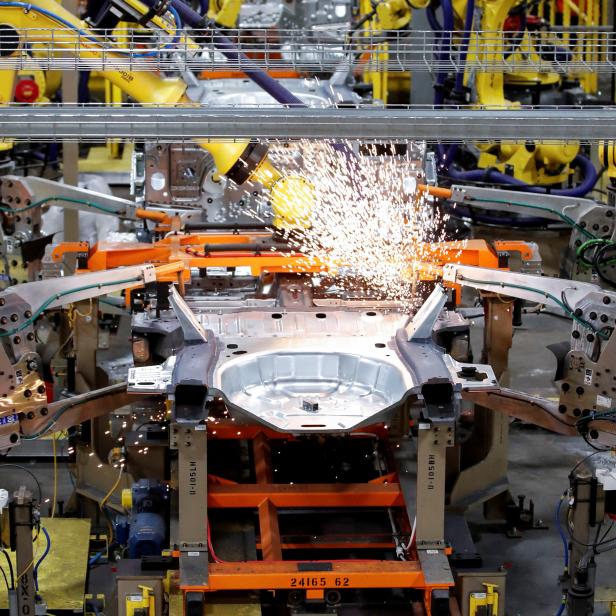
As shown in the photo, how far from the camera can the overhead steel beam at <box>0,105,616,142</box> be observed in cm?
611

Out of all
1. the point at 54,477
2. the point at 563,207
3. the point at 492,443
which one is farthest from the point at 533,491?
the point at 54,477

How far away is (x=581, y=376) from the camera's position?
7.14 metres

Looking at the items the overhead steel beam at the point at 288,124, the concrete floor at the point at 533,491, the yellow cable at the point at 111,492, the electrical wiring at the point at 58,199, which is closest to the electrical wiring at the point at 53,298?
the yellow cable at the point at 111,492

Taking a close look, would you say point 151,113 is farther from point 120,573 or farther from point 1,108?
point 120,573

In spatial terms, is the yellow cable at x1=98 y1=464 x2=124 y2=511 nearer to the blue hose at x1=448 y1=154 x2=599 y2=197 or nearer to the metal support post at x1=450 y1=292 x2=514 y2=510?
the metal support post at x1=450 y1=292 x2=514 y2=510

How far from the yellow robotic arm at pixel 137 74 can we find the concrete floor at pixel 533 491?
1.95 meters

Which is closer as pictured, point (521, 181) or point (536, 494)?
point (536, 494)

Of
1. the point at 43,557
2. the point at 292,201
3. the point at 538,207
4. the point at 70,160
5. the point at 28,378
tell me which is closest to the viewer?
the point at 28,378

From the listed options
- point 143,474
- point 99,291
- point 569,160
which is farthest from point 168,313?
point 569,160

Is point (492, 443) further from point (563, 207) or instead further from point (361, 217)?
point (563, 207)

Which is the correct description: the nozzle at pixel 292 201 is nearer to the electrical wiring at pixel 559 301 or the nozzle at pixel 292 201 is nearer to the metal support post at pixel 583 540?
the electrical wiring at pixel 559 301

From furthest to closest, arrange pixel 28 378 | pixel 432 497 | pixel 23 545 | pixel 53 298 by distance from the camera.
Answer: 1. pixel 53 298
2. pixel 28 378
3. pixel 432 497
4. pixel 23 545

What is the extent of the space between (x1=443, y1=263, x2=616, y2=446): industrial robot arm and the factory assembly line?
1 centimetres

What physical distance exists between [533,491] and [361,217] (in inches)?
73.3
